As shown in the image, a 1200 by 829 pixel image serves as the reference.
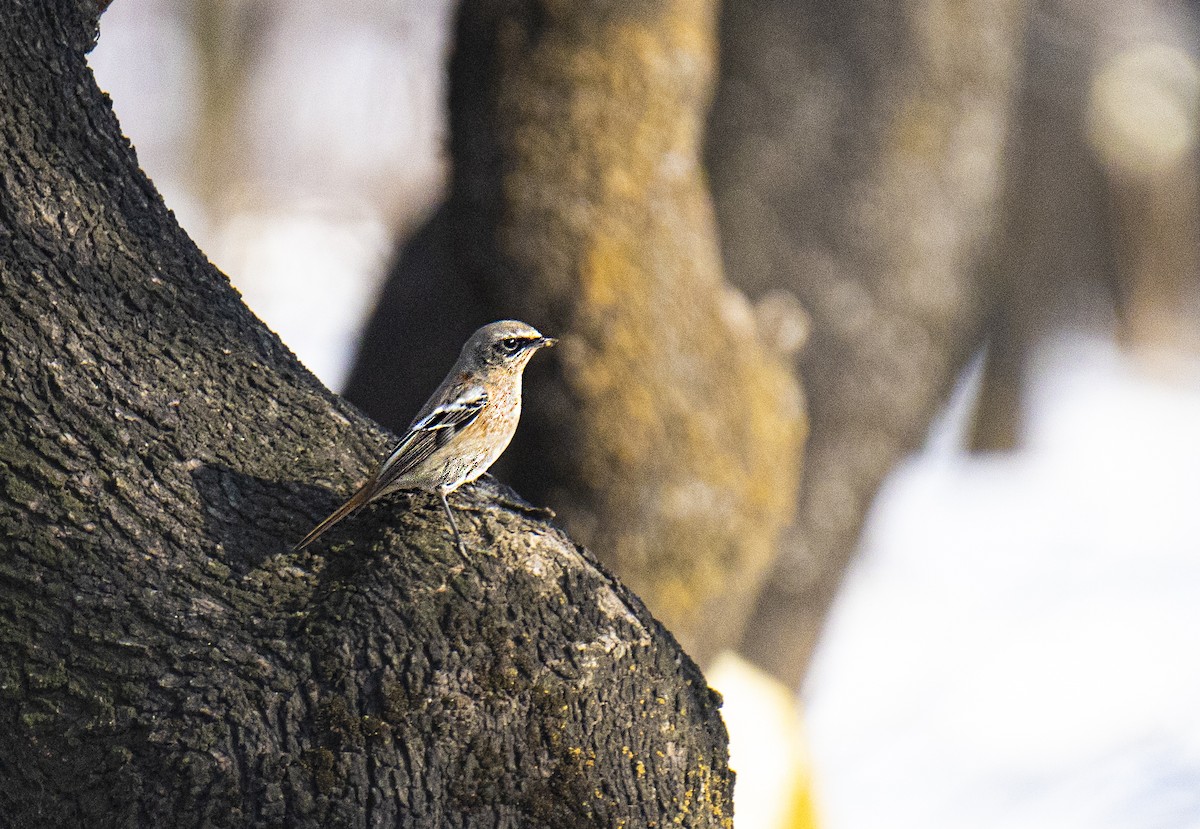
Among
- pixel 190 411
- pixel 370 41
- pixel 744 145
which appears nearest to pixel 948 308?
pixel 744 145

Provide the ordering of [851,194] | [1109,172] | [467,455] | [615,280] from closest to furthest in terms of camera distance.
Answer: [467,455] → [615,280] → [851,194] → [1109,172]

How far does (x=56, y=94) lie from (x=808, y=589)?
4.40 meters

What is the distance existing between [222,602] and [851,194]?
4.12m

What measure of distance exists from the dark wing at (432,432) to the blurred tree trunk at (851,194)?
317 cm

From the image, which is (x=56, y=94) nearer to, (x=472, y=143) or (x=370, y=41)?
(x=472, y=143)

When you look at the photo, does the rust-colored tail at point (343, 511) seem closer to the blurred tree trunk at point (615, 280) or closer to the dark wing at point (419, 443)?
the dark wing at point (419, 443)

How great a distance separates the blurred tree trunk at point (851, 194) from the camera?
5676mm

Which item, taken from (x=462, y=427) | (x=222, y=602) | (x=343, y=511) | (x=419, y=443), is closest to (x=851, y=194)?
(x=462, y=427)

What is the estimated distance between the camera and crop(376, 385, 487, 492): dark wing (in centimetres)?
238

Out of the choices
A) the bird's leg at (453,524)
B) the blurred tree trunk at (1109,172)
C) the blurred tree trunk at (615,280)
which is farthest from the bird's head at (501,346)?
the blurred tree trunk at (1109,172)

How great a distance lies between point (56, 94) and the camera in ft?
7.70

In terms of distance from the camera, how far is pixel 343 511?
2.31 meters

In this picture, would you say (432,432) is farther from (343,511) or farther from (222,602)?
(222,602)

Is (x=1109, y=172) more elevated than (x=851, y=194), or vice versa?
(x=1109, y=172)
